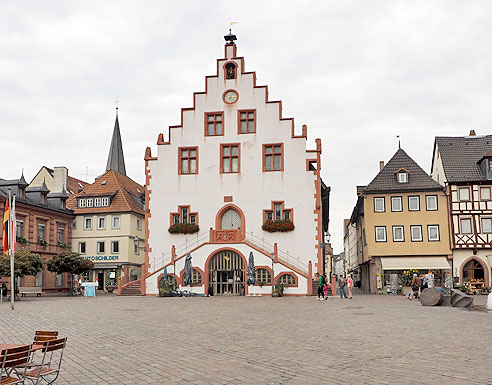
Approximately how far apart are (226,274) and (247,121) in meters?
11.8

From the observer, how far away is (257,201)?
4159cm

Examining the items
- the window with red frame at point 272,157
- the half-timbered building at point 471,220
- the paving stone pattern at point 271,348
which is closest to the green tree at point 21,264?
the paving stone pattern at point 271,348

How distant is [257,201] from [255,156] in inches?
135

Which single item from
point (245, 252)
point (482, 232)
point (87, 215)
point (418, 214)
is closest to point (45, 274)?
point (87, 215)

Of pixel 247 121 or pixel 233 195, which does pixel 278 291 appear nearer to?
pixel 233 195

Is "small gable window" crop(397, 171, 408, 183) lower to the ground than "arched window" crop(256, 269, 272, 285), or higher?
higher

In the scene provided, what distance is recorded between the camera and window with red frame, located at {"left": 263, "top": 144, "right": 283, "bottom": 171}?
138 feet

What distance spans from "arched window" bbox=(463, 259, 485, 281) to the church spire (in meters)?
45.0

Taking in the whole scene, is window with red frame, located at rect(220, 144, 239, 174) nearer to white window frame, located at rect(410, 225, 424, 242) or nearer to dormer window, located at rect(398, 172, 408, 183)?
dormer window, located at rect(398, 172, 408, 183)

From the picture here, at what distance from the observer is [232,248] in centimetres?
3959

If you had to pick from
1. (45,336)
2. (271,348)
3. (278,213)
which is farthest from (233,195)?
(45,336)

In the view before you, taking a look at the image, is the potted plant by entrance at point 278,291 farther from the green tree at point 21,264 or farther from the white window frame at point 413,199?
the green tree at point 21,264

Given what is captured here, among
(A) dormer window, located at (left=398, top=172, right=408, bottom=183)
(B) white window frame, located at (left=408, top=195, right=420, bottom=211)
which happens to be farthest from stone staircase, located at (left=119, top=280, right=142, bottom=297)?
(A) dormer window, located at (left=398, top=172, right=408, bottom=183)

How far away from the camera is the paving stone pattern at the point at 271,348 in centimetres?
877
